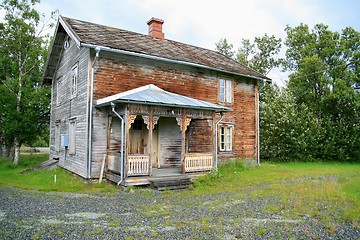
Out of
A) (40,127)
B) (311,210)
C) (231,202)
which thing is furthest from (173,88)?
(40,127)

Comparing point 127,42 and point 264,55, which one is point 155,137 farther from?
point 264,55

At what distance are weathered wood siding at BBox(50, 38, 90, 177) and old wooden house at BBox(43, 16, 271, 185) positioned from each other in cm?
4

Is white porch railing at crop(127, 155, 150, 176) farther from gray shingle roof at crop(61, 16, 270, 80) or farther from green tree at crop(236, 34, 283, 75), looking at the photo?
green tree at crop(236, 34, 283, 75)

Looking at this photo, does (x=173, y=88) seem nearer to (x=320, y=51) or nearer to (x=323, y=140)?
(x=323, y=140)

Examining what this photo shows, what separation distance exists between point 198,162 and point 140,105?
3.63 metres

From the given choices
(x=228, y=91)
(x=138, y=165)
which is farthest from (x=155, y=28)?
(x=138, y=165)

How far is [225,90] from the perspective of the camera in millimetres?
16594

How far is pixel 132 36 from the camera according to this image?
15406 millimetres

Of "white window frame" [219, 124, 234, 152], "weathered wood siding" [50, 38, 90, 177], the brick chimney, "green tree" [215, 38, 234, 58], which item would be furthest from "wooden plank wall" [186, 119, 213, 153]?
"green tree" [215, 38, 234, 58]

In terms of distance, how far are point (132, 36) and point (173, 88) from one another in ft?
12.0

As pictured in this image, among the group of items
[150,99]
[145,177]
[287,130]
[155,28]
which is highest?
[155,28]

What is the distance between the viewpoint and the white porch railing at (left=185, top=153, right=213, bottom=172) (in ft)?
39.7

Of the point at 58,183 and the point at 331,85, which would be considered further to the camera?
the point at 331,85

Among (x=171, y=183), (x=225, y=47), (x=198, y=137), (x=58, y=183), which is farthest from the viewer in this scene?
(x=225, y=47)
